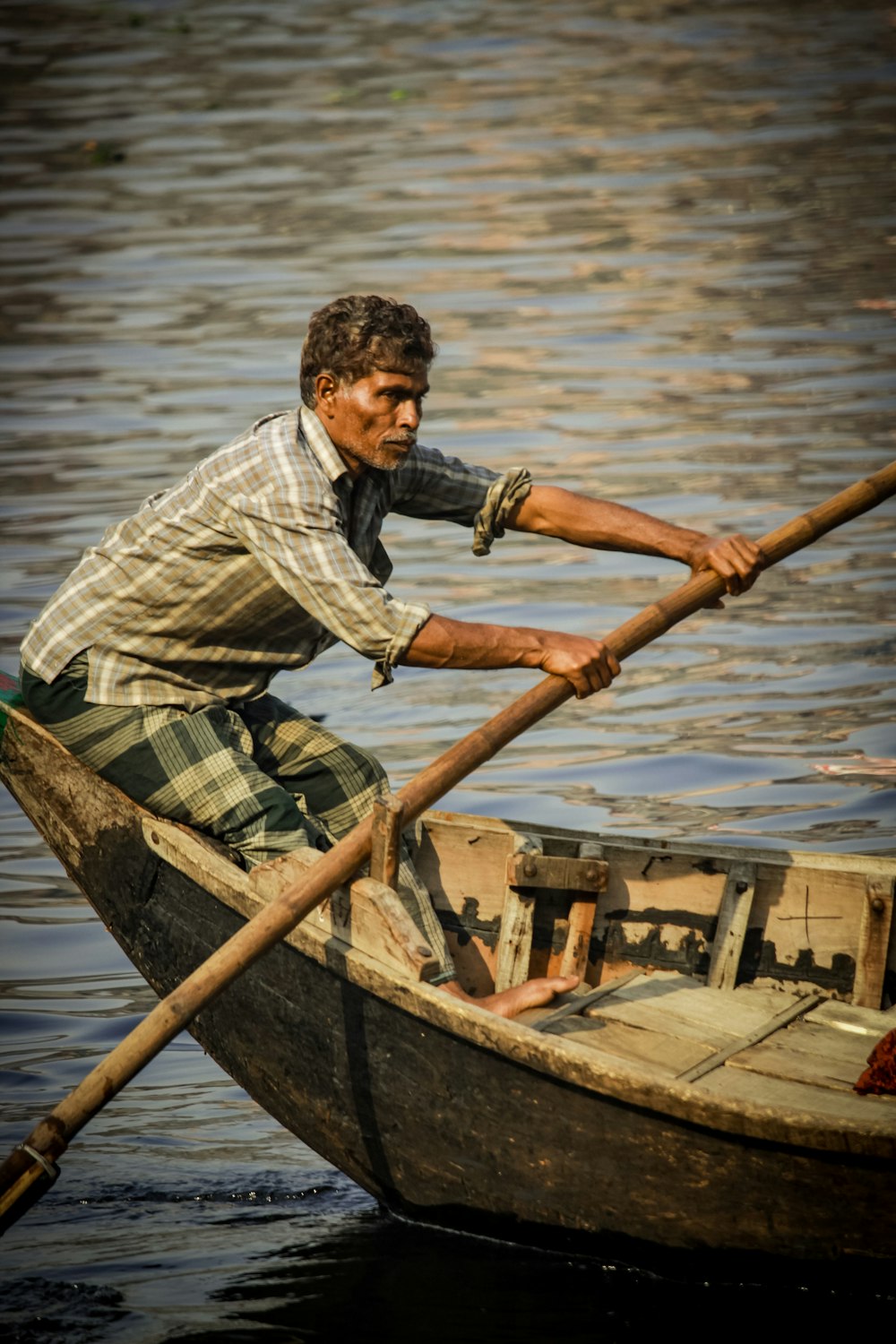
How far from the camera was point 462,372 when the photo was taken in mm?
14234

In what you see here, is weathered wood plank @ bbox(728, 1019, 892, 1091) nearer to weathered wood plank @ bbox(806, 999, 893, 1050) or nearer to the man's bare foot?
weathered wood plank @ bbox(806, 999, 893, 1050)

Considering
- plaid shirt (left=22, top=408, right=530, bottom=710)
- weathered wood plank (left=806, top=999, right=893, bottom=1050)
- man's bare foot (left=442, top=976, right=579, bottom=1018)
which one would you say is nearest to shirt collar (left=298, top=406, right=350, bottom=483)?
plaid shirt (left=22, top=408, right=530, bottom=710)

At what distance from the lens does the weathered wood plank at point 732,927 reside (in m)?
4.69

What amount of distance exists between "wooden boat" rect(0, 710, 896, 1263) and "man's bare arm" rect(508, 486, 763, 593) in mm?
733

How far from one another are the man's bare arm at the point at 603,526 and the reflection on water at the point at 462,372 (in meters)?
1.69

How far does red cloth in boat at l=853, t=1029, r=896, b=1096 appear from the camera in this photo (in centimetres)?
398

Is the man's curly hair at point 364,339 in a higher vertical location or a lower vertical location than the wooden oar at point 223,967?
higher

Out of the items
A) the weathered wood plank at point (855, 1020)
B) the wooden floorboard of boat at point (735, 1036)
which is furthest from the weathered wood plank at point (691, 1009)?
the weathered wood plank at point (855, 1020)

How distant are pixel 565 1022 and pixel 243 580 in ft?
4.02

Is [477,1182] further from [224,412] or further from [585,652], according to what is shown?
[224,412]

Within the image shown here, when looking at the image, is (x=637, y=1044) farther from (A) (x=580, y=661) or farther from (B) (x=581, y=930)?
(A) (x=580, y=661)

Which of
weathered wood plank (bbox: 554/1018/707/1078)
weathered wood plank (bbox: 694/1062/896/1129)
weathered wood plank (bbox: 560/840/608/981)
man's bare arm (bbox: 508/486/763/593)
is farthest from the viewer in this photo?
weathered wood plank (bbox: 560/840/608/981)

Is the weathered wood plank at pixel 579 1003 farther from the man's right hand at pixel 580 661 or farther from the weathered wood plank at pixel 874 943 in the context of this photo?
the man's right hand at pixel 580 661

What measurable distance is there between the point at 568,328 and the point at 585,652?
1130cm
